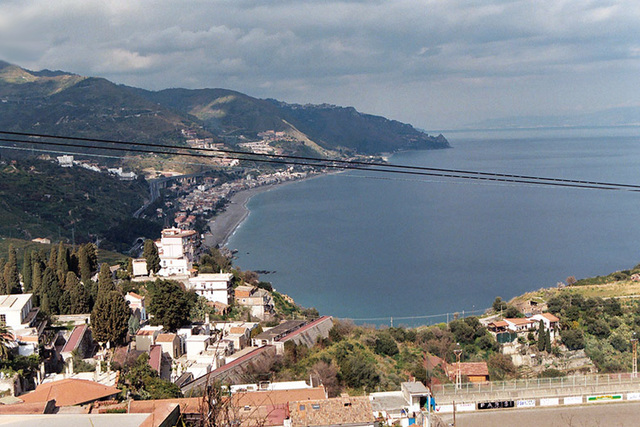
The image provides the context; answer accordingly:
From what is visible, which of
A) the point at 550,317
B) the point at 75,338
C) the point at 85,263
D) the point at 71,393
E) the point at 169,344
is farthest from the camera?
the point at 550,317

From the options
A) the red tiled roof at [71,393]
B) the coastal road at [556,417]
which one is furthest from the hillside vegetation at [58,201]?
the coastal road at [556,417]

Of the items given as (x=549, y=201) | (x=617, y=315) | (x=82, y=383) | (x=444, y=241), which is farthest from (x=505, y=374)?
(x=549, y=201)

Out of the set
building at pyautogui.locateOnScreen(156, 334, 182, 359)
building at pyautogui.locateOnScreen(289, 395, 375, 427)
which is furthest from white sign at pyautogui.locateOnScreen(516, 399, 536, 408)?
building at pyautogui.locateOnScreen(156, 334, 182, 359)

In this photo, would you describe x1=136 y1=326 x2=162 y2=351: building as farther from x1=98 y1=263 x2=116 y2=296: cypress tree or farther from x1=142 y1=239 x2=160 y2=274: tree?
x1=142 y1=239 x2=160 y2=274: tree

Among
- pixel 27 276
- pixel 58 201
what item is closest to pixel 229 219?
pixel 58 201

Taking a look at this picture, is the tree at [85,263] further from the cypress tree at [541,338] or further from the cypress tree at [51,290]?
the cypress tree at [541,338]

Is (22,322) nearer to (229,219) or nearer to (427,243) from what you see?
(427,243)

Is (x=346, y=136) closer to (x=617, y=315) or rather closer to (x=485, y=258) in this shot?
(x=485, y=258)
